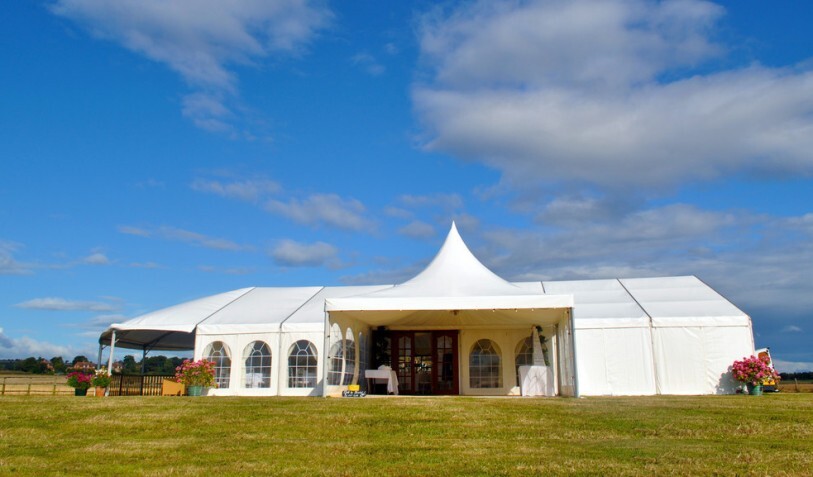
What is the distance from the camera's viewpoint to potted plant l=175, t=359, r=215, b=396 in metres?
14.9

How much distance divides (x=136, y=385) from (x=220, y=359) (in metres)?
3.47

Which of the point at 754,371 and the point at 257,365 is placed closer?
the point at 754,371

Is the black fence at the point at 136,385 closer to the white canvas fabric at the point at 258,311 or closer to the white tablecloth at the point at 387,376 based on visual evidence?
the white canvas fabric at the point at 258,311

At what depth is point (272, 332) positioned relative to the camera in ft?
50.7

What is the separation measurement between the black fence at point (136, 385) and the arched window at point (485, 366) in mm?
7553

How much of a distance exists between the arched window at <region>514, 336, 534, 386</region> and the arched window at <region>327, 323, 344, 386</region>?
14.5 feet

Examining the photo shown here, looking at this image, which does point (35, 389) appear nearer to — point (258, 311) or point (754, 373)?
point (258, 311)

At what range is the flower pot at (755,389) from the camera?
46.5 feet

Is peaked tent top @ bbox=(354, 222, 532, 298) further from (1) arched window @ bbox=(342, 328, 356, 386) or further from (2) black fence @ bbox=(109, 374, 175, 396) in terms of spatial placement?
(2) black fence @ bbox=(109, 374, 175, 396)

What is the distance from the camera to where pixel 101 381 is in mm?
15328

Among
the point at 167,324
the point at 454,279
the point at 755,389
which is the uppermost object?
the point at 454,279

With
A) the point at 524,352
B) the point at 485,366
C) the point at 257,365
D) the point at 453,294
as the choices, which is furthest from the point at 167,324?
the point at 524,352

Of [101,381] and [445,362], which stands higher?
[445,362]

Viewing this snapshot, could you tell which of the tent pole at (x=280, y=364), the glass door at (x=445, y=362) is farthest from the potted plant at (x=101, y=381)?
the glass door at (x=445, y=362)
